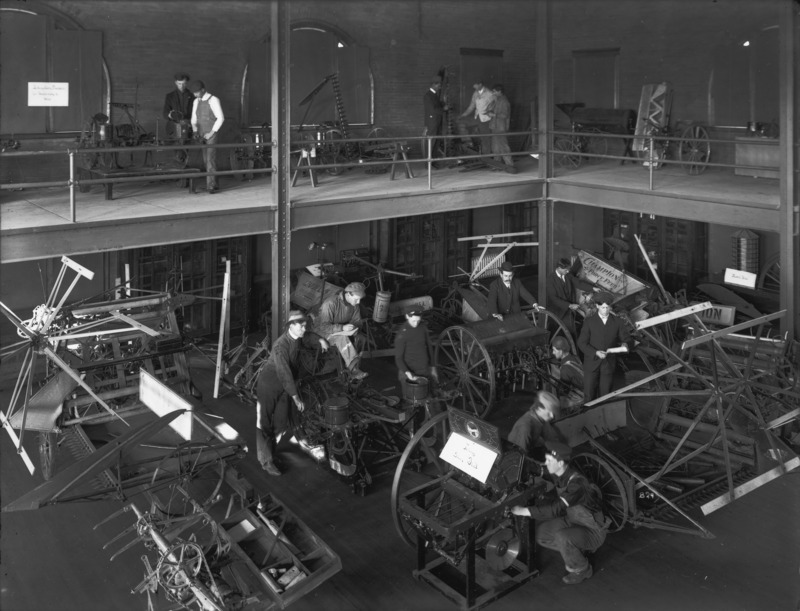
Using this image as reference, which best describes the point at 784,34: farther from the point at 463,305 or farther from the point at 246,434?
the point at 246,434

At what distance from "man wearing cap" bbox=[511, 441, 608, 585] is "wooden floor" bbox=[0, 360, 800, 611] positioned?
29 centimetres

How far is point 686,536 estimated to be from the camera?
344 inches

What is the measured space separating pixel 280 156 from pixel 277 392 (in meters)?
3.38

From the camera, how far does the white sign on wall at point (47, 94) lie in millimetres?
13109

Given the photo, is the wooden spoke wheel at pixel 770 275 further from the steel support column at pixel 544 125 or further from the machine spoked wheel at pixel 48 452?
the machine spoked wheel at pixel 48 452

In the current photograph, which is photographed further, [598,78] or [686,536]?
[598,78]

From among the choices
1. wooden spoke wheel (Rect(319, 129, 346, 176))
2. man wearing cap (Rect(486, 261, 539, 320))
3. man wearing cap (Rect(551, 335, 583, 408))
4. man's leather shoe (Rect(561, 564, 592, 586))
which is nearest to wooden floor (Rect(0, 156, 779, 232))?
wooden spoke wheel (Rect(319, 129, 346, 176))

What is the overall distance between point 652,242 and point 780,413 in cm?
822

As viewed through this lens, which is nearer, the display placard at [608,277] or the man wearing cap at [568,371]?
the man wearing cap at [568,371]

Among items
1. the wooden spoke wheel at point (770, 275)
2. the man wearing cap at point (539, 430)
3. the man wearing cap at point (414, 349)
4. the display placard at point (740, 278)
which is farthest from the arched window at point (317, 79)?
the man wearing cap at point (539, 430)

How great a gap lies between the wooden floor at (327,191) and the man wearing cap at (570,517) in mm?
5756

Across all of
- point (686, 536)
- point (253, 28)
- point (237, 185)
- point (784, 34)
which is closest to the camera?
point (686, 536)

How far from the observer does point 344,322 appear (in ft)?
39.9

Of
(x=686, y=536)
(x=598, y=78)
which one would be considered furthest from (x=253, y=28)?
(x=686, y=536)
